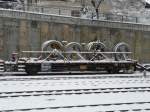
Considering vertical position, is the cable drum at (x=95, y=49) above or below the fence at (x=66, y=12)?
below

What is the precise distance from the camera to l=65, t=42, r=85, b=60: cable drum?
2773 centimetres

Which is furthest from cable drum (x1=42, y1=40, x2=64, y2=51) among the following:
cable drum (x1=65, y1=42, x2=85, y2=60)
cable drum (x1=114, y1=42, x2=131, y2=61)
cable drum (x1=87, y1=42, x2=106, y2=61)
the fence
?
the fence

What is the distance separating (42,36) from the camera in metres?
30.3

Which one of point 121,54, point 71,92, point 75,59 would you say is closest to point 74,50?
point 75,59

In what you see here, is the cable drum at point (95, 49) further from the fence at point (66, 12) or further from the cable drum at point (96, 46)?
the fence at point (66, 12)

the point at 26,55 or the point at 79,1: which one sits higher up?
the point at 79,1

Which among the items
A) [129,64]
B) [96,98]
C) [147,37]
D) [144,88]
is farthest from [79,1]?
[96,98]

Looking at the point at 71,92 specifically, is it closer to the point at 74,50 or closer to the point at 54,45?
the point at 54,45

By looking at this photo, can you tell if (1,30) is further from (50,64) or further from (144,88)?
(144,88)

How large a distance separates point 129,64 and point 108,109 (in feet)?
49.1

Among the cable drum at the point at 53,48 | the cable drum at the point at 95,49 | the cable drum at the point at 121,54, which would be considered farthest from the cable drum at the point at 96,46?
the cable drum at the point at 53,48

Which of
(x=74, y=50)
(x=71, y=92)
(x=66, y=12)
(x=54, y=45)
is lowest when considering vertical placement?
(x=71, y=92)

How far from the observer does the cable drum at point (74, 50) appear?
27.7 meters

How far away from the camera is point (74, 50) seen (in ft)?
93.8
